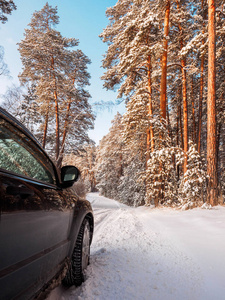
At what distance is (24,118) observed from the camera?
1794 centimetres

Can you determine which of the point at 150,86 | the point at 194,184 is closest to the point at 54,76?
the point at 150,86

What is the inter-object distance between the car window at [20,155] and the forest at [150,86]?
653 cm

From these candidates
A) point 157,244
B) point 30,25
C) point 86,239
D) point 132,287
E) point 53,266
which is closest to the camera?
point 53,266

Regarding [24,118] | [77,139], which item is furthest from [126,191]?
[24,118]

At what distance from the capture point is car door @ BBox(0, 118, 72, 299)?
92cm

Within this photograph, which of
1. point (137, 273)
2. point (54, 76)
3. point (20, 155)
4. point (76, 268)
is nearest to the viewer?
point (20, 155)

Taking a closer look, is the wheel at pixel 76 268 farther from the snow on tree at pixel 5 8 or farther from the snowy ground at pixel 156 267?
the snow on tree at pixel 5 8

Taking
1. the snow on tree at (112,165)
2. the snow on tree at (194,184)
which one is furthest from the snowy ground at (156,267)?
the snow on tree at (112,165)

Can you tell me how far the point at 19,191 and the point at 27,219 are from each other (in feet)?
0.61

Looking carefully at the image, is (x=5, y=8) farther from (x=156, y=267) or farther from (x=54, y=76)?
(x=156, y=267)

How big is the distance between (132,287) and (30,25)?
2294 centimetres

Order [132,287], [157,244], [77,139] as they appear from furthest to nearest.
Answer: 1. [77,139]
2. [157,244]
3. [132,287]

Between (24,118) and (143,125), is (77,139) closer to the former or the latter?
(24,118)

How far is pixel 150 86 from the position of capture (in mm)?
11539
